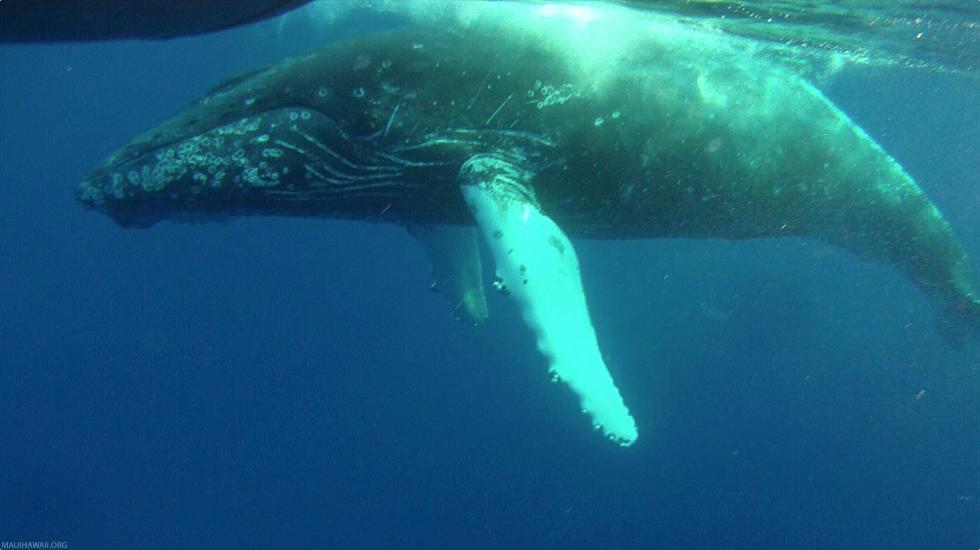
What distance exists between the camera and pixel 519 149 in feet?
22.2

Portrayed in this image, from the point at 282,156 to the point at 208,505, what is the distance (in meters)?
23.4

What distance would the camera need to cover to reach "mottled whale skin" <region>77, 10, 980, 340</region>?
20.1 ft

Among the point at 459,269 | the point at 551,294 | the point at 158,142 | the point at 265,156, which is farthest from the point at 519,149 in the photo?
the point at 158,142

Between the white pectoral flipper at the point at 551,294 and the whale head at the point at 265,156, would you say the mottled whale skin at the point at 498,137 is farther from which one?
the white pectoral flipper at the point at 551,294

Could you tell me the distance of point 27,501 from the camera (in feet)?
96.5

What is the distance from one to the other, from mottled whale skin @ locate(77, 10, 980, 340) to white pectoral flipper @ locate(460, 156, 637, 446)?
0.63 meters

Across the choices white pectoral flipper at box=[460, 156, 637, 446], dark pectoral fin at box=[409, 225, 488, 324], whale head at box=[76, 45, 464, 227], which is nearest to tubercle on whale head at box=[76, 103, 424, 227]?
whale head at box=[76, 45, 464, 227]

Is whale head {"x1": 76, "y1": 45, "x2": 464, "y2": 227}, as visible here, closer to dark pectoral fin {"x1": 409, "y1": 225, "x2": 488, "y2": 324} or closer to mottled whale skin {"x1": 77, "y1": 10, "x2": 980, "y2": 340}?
mottled whale skin {"x1": 77, "y1": 10, "x2": 980, "y2": 340}

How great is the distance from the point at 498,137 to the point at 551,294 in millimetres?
1860

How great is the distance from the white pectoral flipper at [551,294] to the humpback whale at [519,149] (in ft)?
0.05

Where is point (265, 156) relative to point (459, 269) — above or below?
below

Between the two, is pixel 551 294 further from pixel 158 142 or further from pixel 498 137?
pixel 158 142

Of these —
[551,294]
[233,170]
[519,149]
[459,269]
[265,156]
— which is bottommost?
[551,294]

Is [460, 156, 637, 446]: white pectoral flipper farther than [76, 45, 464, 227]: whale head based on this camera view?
No
